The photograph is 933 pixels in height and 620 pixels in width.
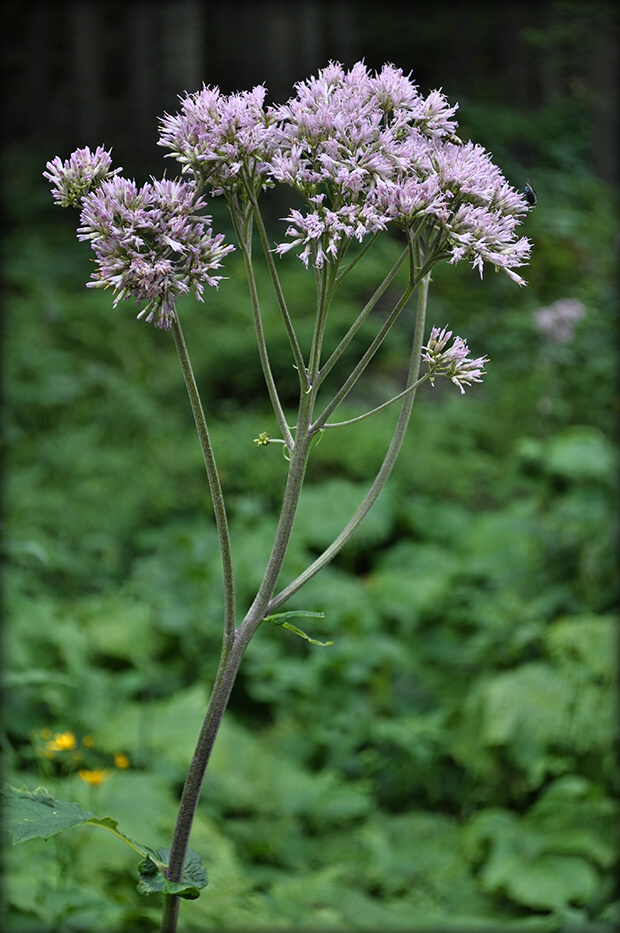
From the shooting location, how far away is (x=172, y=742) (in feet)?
11.5

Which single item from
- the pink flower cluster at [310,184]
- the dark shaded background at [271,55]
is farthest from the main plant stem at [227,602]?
the dark shaded background at [271,55]

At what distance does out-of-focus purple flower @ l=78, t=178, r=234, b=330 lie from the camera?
4.27 ft

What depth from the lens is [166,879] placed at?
135cm

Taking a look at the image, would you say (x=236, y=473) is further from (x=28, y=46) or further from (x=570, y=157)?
(x=28, y=46)

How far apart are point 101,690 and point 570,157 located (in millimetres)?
11990

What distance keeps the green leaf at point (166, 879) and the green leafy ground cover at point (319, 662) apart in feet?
3.56

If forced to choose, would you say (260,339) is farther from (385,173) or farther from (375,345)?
(385,173)

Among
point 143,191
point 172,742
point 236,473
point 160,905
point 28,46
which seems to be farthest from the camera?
point 28,46

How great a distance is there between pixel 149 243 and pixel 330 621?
140 inches

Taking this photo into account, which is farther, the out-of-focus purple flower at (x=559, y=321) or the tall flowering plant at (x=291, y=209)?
the out-of-focus purple flower at (x=559, y=321)

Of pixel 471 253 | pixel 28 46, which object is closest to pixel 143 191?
pixel 471 253

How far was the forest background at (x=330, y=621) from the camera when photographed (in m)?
2.97

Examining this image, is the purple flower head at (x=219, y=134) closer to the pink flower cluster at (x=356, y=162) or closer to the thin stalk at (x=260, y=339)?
the pink flower cluster at (x=356, y=162)

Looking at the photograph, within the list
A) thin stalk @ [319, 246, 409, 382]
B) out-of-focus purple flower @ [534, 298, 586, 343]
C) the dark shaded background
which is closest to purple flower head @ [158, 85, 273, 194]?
thin stalk @ [319, 246, 409, 382]
